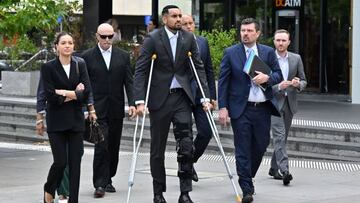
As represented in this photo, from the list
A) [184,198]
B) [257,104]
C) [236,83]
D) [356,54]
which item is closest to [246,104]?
[257,104]

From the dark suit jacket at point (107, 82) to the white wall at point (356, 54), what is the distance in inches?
429

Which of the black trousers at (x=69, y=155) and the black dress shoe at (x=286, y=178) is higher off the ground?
the black trousers at (x=69, y=155)

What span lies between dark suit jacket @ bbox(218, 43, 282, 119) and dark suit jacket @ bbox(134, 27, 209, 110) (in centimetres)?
41

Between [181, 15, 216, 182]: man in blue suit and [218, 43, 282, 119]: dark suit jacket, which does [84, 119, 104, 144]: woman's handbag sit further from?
[218, 43, 282, 119]: dark suit jacket

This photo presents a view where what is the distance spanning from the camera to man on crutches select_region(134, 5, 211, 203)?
932cm

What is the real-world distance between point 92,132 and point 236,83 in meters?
1.66

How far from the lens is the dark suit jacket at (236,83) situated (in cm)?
978

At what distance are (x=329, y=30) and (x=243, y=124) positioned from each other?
14.2 m

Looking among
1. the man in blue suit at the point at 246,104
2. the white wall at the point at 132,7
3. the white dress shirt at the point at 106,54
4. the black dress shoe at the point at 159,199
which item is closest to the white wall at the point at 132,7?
the white wall at the point at 132,7

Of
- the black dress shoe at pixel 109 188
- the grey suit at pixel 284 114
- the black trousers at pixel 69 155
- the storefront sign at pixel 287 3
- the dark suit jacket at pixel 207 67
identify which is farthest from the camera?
the storefront sign at pixel 287 3

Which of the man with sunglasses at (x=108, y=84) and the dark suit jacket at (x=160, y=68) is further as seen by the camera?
the man with sunglasses at (x=108, y=84)

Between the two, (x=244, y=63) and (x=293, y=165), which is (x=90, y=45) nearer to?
(x=293, y=165)

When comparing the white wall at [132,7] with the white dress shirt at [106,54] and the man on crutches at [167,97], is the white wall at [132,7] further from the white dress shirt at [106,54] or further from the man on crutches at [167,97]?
the man on crutches at [167,97]

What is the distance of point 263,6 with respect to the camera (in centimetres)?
2481
